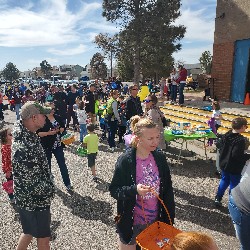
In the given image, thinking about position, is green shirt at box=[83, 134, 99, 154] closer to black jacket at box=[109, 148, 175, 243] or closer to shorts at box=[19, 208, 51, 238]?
shorts at box=[19, 208, 51, 238]

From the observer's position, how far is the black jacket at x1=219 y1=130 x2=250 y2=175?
15.1 ft

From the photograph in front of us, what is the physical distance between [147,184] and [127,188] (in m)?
0.25

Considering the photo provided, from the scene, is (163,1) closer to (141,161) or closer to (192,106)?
(192,106)

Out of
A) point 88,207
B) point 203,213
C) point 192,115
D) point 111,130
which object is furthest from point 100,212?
point 192,115

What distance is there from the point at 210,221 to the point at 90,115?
820cm

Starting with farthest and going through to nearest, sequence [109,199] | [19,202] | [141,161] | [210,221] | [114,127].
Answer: [114,127], [109,199], [210,221], [19,202], [141,161]

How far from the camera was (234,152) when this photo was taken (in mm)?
4633

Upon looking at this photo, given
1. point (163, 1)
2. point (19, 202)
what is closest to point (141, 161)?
point (19, 202)

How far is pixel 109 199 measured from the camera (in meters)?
5.80

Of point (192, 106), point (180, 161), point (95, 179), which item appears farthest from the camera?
point (192, 106)

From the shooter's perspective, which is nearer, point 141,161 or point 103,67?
point 141,161

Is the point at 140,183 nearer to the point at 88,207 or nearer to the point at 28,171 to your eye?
the point at 28,171

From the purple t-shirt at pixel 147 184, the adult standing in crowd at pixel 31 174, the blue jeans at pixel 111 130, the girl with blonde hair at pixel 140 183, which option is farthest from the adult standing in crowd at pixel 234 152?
the blue jeans at pixel 111 130

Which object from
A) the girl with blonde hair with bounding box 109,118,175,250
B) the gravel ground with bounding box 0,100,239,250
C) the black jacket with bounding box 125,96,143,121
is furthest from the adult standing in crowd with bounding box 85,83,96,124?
the girl with blonde hair with bounding box 109,118,175,250
